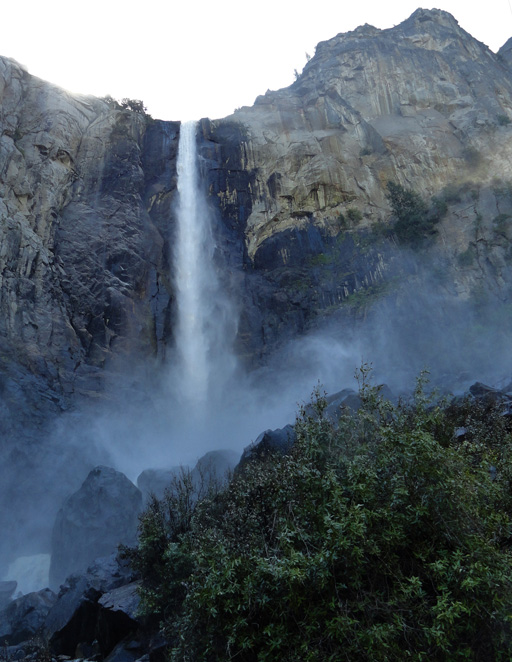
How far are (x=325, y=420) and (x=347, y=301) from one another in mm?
24427

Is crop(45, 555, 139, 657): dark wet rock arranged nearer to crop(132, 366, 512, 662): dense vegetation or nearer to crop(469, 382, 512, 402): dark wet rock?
crop(132, 366, 512, 662): dense vegetation

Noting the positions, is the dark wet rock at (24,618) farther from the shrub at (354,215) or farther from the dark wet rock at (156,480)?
the shrub at (354,215)

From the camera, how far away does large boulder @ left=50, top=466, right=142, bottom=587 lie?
54.7 feet

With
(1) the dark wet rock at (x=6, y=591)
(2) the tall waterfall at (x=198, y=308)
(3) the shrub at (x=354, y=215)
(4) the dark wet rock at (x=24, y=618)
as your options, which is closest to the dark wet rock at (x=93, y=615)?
(4) the dark wet rock at (x=24, y=618)

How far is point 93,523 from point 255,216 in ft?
81.1

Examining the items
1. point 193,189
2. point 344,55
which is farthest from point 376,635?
point 344,55

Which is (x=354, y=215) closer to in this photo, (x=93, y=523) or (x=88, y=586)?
(x=93, y=523)

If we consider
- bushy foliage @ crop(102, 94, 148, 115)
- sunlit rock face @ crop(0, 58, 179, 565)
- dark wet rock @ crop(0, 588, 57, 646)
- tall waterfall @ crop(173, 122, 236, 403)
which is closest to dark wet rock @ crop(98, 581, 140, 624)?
dark wet rock @ crop(0, 588, 57, 646)

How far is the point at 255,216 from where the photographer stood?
35312 millimetres

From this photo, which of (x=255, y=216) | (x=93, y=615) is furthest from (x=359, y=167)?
(x=93, y=615)

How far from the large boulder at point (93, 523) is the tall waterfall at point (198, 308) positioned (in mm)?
11952

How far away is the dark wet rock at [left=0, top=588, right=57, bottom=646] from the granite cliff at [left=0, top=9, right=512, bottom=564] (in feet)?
29.4

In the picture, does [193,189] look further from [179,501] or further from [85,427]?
[179,501]

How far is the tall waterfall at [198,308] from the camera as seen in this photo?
1202 inches
